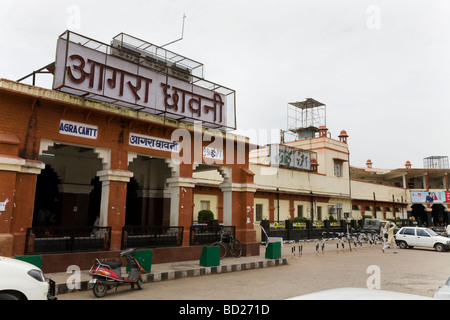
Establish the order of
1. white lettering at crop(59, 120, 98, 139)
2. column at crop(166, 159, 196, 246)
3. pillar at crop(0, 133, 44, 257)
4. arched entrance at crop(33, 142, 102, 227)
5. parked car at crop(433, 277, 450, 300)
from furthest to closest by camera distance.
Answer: arched entrance at crop(33, 142, 102, 227)
column at crop(166, 159, 196, 246)
white lettering at crop(59, 120, 98, 139)
pillar at crop(0, 133, 44, 257)
parked car at crop(433, 277, 450, 300)

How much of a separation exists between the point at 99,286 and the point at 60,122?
5509 mm

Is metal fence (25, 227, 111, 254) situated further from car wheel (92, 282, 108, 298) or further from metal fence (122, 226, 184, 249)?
car wheel (92, 282, 108, 298)

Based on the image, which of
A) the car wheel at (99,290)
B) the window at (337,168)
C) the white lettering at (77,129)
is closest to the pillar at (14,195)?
the white lettering at (77,129)

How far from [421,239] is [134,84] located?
20.6 metres

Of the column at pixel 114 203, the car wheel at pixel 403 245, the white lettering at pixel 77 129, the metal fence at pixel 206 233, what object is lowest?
the car wheel at pixel 403 245

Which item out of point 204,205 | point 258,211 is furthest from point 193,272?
point 258,211

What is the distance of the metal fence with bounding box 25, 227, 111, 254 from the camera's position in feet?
33.0

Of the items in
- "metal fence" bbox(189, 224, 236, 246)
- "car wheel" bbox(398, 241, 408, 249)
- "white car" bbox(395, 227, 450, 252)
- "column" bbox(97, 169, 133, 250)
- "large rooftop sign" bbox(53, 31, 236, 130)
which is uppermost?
"large rooftop sign" bbox(53, 31, 236, 130)

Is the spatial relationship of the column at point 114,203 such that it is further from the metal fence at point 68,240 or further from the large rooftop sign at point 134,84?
the large rooftop sign at point 134,84

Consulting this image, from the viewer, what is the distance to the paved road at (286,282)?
8.45m

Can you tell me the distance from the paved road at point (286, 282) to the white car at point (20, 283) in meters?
2.78

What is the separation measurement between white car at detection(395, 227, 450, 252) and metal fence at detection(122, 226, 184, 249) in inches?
674

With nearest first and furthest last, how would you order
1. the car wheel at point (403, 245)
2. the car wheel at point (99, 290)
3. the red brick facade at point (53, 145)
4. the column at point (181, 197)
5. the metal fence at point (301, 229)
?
the car wheel at point (99, 290) < the red brick facade at point (53, 145) < the column at point (181, 197) < the car wheel at point (403, 245) < the metal fence at point (301, 229)

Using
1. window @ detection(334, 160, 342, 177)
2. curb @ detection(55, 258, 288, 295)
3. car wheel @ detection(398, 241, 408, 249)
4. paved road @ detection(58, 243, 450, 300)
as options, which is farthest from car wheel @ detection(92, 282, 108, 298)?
window @ detection(334, 160, 342, 177)
